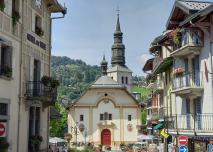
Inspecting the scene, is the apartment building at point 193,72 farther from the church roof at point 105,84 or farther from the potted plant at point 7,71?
the church roof at point 105,84

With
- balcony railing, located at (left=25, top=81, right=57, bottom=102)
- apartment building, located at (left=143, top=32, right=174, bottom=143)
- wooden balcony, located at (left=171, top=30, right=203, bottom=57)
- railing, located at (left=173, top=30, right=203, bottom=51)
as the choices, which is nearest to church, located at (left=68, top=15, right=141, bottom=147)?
apartment building, located at (left=143, top=32, right=174, bottom=143)

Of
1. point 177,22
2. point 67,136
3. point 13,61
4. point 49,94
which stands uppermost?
point 177,22

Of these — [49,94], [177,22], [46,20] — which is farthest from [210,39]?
[46,20]

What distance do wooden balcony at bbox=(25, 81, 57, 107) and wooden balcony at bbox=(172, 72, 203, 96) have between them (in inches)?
303

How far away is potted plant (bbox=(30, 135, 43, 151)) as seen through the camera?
79.5 feet

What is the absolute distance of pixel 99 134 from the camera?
71.9 m

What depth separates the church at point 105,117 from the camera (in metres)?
71.2

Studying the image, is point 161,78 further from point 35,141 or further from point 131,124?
point 131,124

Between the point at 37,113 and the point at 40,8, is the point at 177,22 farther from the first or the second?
the point at 37,113

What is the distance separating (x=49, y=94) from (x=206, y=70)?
30.3 ft

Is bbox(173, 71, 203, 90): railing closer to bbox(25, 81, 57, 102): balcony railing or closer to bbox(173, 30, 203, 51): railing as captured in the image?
bbox(173, 30, 203, 51): railing

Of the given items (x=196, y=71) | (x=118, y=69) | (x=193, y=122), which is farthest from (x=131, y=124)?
(x=196, y=71)

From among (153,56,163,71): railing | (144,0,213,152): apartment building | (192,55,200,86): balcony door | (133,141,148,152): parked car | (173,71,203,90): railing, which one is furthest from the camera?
(133,141,148,152): parked car

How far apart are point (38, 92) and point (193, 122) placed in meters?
9.08
